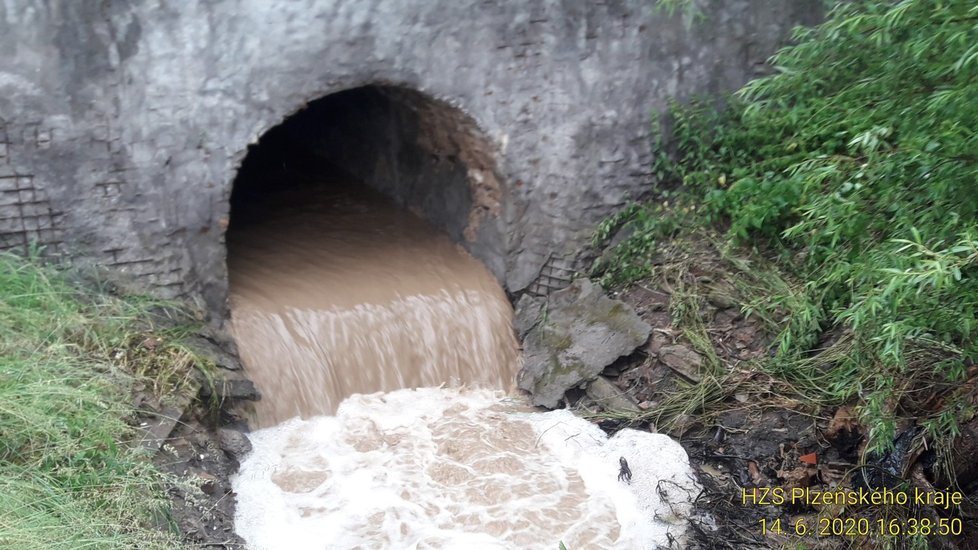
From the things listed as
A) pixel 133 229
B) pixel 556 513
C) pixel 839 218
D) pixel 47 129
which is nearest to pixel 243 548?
pixel 556 513

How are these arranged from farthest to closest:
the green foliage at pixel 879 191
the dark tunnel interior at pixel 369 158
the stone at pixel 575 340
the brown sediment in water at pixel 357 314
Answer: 1. the dark tunnel interior at pixel 369 158
2. the stone at pixel 575 340
3. the brown sediment in water at pixel 357 314
4. the green foliage at pixel 879 191

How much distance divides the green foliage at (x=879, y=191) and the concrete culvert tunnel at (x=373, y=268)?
1.27 m

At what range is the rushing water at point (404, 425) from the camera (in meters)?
4.62

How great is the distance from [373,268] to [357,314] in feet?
2.02

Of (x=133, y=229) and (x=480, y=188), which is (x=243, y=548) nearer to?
(x=133, y=229)

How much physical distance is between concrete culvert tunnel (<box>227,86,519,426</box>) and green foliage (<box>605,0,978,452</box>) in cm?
127

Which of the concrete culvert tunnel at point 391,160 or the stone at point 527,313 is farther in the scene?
the concrete culvert tunnel at point 391,160

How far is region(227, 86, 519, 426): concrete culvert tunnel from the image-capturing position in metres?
5.71

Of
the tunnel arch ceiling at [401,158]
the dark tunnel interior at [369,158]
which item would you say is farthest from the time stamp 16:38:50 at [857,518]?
the dark tunnel interior at [369,158]

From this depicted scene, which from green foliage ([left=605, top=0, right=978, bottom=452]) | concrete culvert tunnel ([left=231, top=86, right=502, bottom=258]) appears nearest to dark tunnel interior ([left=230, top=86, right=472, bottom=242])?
concrete culvert tunnel ([left=231, top=86, right=502, bottom=258])

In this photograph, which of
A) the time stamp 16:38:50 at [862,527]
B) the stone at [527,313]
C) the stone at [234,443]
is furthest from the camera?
the stone at [527,313]

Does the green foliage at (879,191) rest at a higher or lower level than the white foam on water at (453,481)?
higher

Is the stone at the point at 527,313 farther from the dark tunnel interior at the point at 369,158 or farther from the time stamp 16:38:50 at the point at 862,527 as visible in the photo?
the time stamp 16:38:50 at the point at 862,527

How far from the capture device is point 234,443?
5.03 metres
